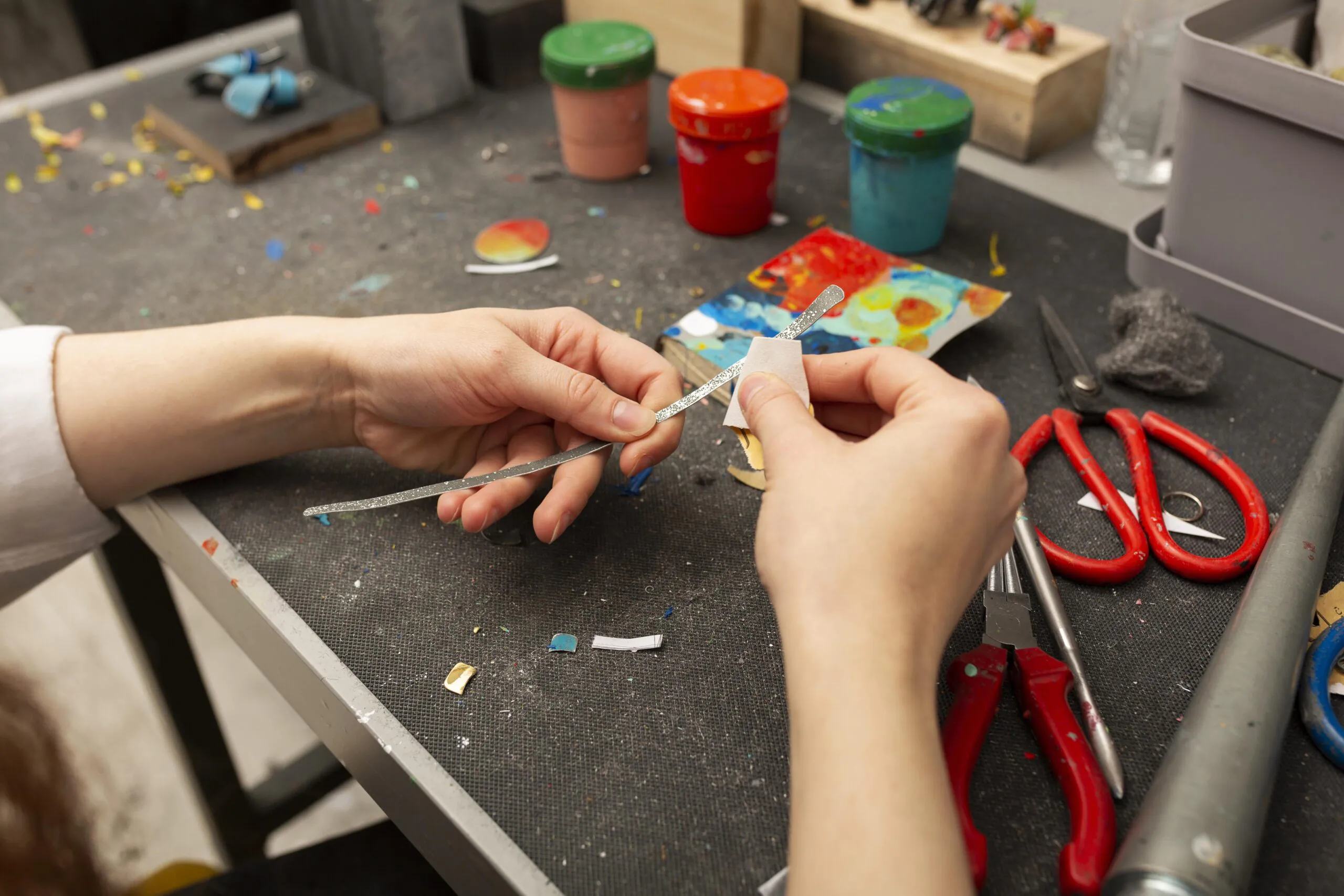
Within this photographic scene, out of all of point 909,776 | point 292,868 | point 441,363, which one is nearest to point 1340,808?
point 909,776

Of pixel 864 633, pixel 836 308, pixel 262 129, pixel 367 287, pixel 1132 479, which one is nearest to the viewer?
pixel 864 633

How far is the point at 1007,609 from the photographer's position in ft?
1.72

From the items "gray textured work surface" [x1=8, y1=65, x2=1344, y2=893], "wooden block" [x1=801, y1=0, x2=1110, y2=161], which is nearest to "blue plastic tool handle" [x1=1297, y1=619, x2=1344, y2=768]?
"gray textured work surface" [x1=8, y1=65, x2=1344, y2=893]

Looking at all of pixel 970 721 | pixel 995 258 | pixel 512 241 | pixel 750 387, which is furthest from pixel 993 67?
pixel 970 721

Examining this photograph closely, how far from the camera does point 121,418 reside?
0.61 m

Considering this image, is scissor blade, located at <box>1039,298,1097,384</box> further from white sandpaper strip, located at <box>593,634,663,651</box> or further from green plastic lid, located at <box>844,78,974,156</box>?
white sandpaper strip, located at <box>593,634,663,651</box>

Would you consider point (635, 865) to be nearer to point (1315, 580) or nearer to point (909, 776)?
point (909, 776)

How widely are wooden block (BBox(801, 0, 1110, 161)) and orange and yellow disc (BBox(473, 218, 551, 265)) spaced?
41 centimetres

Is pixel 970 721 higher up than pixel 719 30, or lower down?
lower down

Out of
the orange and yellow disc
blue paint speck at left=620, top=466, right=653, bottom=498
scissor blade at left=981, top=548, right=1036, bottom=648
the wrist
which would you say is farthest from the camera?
the orange and yellow disc

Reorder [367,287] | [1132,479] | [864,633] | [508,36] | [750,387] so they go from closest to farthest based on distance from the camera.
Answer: [864,633]
[750,387]
[1132,479]
[367,287]
[508,36]

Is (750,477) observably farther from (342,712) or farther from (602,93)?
(602,93)

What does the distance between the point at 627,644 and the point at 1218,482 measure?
15.5 inches

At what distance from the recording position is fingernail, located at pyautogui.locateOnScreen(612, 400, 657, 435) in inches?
22.3
